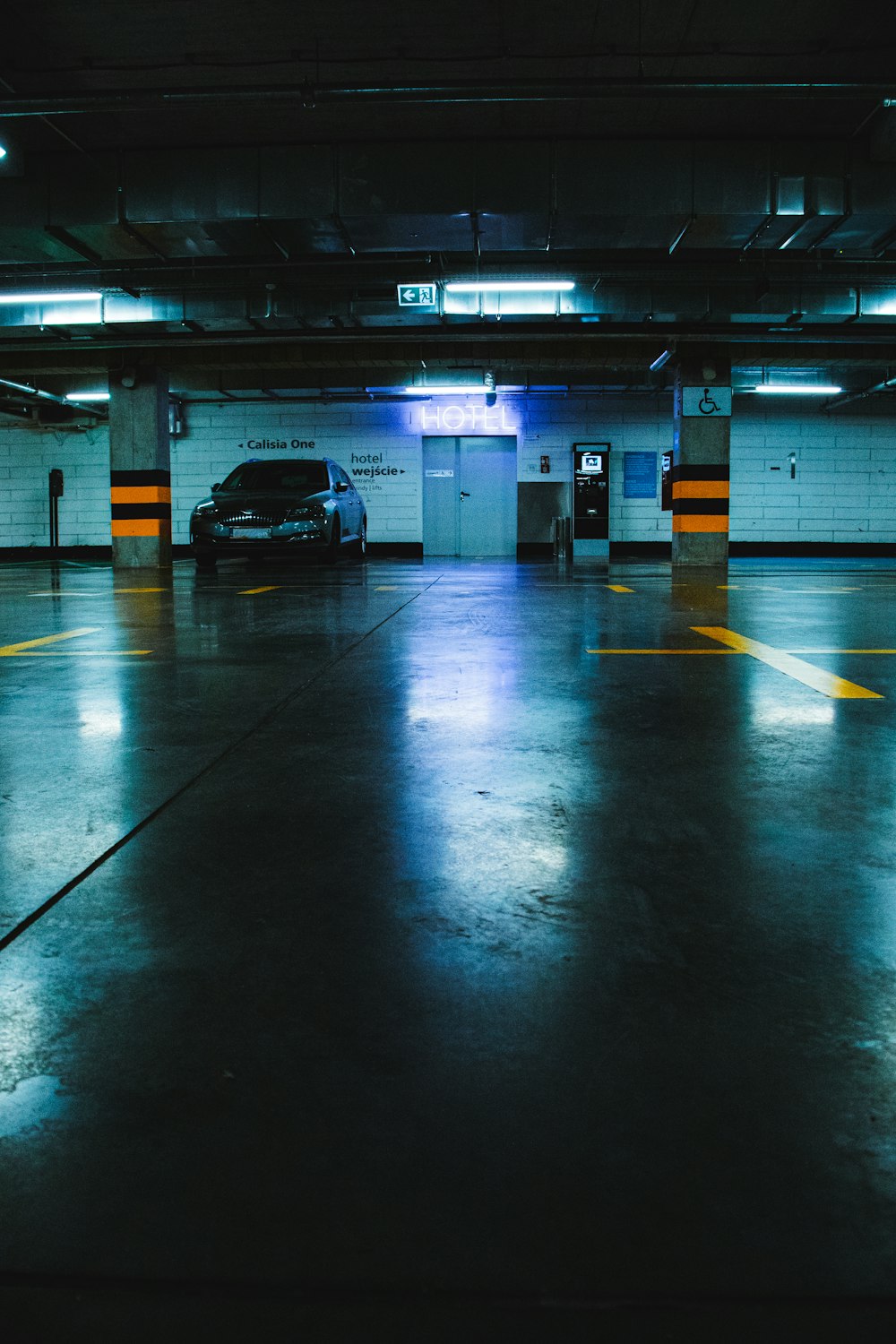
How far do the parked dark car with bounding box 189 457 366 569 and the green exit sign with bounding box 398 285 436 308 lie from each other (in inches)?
110

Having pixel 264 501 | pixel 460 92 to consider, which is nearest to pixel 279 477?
pixel 264 501

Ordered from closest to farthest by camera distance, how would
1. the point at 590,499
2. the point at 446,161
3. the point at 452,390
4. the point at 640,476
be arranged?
the point at 446,161
the point at 452,390
the point at 590,499
the point at 640,476

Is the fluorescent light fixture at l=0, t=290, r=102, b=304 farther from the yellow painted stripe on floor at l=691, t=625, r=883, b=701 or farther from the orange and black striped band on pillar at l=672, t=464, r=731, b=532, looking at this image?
the yellow painted stripe on floor at l=691, t=625, r=883, b=701

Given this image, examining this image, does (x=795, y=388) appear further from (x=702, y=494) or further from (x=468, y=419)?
(x=468, y=419)

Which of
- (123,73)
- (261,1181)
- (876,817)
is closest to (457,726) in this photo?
(876,817)

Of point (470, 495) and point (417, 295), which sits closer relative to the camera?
point (417, 295)

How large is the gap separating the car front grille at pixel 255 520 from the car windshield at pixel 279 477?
80cm

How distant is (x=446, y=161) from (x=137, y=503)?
9739 millimetres

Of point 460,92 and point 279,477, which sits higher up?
point 460,92

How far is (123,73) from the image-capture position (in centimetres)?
793

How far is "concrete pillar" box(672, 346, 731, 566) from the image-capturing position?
16125mm

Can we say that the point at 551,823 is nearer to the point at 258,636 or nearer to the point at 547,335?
the point at 258,636

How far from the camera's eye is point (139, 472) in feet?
56.2

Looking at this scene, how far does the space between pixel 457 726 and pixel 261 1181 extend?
219 cm
